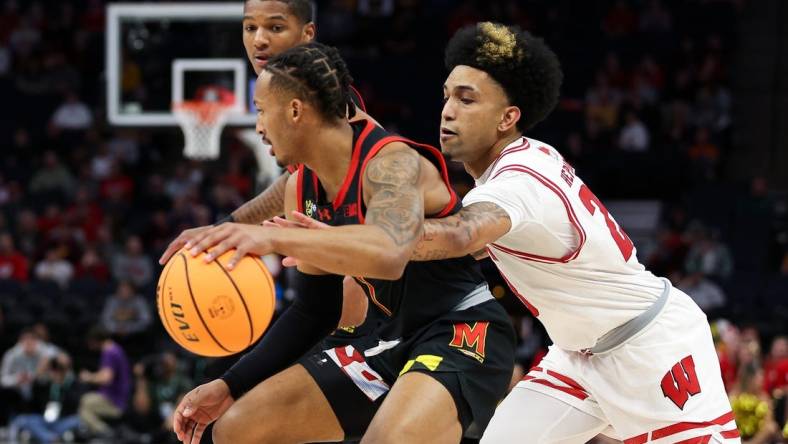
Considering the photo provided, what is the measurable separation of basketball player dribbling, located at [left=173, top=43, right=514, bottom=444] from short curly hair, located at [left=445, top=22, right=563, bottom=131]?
73 centimetres

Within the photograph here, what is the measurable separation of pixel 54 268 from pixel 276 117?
472 inches

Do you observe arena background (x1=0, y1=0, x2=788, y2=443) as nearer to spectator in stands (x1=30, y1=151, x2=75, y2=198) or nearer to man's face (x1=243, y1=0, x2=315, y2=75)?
spectator in stands (x1=30, y1=151, x2=75, y2=198)

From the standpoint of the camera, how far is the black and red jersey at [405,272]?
4.34 metres

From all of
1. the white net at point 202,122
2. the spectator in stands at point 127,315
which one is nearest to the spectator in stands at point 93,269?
the spectator in stands at point 127,315

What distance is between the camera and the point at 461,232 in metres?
4.11

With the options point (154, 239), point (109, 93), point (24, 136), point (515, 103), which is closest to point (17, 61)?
point (24, 136)

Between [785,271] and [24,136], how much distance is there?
442 inches

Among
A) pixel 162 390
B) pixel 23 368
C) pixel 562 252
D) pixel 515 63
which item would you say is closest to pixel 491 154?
pixel 515 63

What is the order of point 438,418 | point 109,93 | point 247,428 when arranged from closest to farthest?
1. point 438,418
2. point 247,428
3. point 109,93

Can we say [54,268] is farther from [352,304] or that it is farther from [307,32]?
[352,304]

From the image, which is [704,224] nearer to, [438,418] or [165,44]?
[165,44]

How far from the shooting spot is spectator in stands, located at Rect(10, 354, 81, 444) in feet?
40.9

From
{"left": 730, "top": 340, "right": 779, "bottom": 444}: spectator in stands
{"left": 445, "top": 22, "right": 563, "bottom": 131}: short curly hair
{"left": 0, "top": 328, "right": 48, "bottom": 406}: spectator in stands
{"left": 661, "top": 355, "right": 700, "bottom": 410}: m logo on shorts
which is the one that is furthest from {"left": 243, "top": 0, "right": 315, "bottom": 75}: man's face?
{"left": 0, "top": 328, "right": 48, "bottom": 406}: spectator in stands

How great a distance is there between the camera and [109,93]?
11.6 meters
